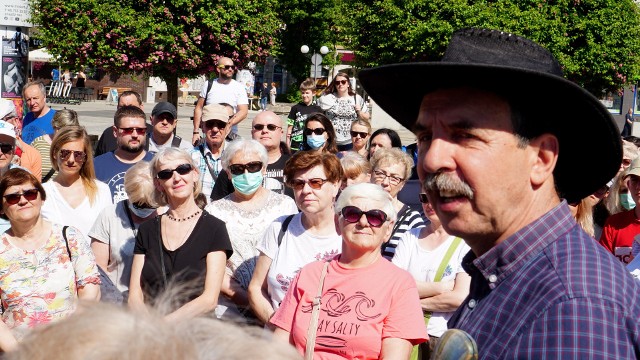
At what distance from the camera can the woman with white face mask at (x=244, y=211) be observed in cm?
538

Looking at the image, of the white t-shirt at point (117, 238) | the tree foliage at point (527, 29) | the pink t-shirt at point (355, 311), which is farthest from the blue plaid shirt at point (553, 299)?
the tree foliage at point (527, 29)

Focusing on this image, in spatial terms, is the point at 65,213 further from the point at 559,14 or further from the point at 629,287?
the point at 559,14

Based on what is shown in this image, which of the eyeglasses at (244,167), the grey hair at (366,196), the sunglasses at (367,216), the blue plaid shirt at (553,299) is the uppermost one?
the blue plaid shirt at (553,299)

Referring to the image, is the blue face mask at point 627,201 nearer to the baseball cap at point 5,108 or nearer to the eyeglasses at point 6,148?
the eyeglasses at point 6,148

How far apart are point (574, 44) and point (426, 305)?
2994 centimetres

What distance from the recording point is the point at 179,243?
504cm

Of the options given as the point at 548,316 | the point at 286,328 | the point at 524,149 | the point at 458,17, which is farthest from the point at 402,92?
the point at 458,17

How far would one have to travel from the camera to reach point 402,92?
245cm

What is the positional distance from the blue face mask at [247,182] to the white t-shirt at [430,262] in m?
1.25

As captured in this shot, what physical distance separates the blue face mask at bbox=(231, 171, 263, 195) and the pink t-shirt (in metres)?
1.80

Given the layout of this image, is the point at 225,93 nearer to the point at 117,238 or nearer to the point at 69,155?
the point at 69,155

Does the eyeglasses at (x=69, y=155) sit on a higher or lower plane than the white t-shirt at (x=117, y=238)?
higher

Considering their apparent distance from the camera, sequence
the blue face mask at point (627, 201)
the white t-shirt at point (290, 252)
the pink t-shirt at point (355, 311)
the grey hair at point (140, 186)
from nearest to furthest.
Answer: the pink t-shirt at point (355, 311) → the white t-shirt at point (290, 252) → the grey hair at point (140, 186) → the blue face mask at point (627, 201)

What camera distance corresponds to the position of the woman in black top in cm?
491
